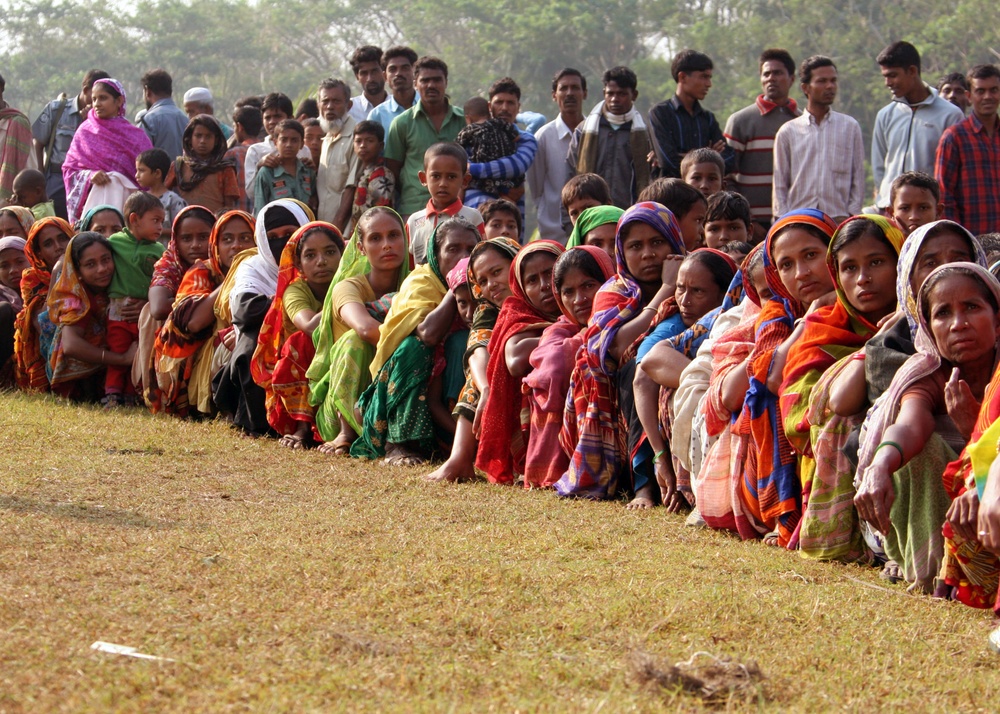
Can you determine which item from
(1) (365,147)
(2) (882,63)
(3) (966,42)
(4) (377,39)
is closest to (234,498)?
(1) (365,147)

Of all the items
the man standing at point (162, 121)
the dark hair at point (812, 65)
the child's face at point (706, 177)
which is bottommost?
the child's face at point (706, 177)

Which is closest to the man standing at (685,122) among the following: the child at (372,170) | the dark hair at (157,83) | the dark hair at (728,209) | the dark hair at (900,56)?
the dark hair at (900,56)

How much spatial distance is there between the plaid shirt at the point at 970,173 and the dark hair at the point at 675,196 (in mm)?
2413

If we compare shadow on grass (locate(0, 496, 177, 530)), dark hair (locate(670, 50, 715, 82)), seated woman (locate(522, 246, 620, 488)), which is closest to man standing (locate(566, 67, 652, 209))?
dark hair (locate(670, 50, 715, 82))

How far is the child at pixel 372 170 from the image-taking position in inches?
399

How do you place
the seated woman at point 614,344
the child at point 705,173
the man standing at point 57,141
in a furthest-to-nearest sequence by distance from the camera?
the man standing at point 57,141, the child at point 705,173, the seated woman at point 614,344

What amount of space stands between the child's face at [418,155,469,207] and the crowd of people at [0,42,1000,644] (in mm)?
15

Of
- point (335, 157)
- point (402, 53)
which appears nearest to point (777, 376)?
point (335, 157)

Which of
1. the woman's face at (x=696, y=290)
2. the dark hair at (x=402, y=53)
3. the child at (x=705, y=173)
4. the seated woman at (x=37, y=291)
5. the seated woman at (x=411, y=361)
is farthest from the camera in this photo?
the dark hair at (x=402, y=53)

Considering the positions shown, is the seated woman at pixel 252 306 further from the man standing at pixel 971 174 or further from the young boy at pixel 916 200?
the man standing at pixel 971 174

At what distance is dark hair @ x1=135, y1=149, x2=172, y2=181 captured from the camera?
11172 mm

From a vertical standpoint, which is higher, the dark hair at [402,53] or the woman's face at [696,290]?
the dark hair at [402,53]

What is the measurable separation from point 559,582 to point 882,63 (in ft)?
20.6

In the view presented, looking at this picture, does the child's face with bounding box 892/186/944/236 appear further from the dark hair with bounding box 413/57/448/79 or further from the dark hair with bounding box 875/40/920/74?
the dark hair with bounding box 413/57/448/79
